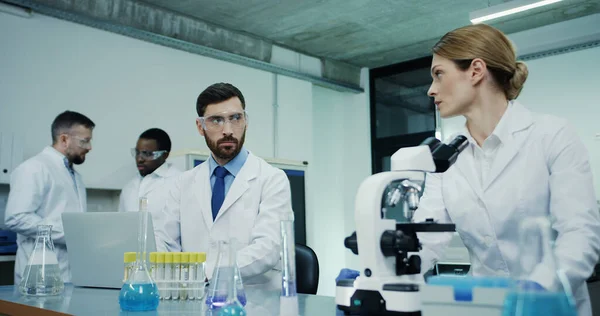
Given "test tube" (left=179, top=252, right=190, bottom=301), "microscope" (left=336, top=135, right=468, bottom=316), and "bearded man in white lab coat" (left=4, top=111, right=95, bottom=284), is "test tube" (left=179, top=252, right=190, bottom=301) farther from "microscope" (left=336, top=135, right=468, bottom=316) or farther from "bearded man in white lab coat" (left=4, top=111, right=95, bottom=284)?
"bearded man in white lab coat" (left=4, top=111, right=95, bottom=284)

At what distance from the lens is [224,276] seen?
134 centimetres

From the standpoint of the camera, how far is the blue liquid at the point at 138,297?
1396 millimetres

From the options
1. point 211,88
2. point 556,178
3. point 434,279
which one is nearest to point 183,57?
point 211,88

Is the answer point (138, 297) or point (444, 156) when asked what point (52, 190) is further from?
point (444, 156)

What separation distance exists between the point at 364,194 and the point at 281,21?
178 inches

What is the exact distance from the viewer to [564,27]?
17.9 feet

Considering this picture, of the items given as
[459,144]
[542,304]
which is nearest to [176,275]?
[459,144]

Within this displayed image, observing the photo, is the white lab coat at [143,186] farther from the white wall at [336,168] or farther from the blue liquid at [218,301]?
the blue liquid at [218,301]

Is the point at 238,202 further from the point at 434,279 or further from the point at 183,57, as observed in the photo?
the point at 183,57

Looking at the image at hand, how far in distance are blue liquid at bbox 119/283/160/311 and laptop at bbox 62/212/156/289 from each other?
42 centimetres

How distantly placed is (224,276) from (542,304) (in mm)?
858

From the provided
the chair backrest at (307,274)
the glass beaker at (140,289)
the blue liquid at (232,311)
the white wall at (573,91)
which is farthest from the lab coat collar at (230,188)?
the white wall at (573,91)

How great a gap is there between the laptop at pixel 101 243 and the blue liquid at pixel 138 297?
0.42 meters

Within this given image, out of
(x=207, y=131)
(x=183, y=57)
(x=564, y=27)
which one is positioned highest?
(x=564, y=27)
